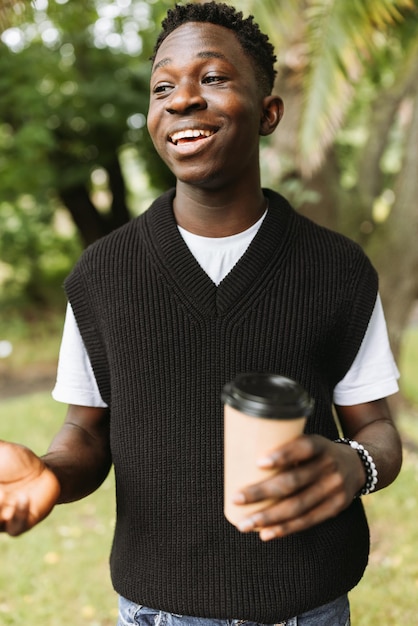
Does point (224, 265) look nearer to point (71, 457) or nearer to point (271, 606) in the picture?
point (71, 457)

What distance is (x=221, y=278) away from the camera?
69.2 inches

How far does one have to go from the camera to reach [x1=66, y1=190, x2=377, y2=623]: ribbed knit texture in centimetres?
163

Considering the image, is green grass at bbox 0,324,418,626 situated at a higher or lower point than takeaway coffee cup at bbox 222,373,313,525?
lower

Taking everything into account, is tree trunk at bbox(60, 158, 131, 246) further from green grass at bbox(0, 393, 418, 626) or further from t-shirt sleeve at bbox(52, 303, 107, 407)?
t-shirt sleeve at bbox(52, 303, 107, 407)

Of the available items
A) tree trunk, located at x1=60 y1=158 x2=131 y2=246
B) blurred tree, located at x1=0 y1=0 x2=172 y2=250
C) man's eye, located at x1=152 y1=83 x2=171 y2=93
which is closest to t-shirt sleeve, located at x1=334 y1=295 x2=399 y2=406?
man's eye, located at x1=152 y1=83 x2=171 y2=93

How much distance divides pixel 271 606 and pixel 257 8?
3188mm

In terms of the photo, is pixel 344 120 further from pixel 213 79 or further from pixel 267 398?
pixel 267 398

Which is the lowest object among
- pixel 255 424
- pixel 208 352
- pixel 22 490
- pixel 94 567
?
pixel 94 567

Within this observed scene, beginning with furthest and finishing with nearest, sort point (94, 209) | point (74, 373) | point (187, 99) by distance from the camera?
point (94, 209) < point (74, 373) < point (187, 99)

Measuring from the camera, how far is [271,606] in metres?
1.60

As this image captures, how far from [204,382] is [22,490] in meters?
0.49

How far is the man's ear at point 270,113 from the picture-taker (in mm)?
1851

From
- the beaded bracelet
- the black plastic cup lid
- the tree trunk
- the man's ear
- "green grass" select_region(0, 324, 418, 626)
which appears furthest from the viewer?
the tree trunk

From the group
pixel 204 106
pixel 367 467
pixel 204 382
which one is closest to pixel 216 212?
pixel 204 106
